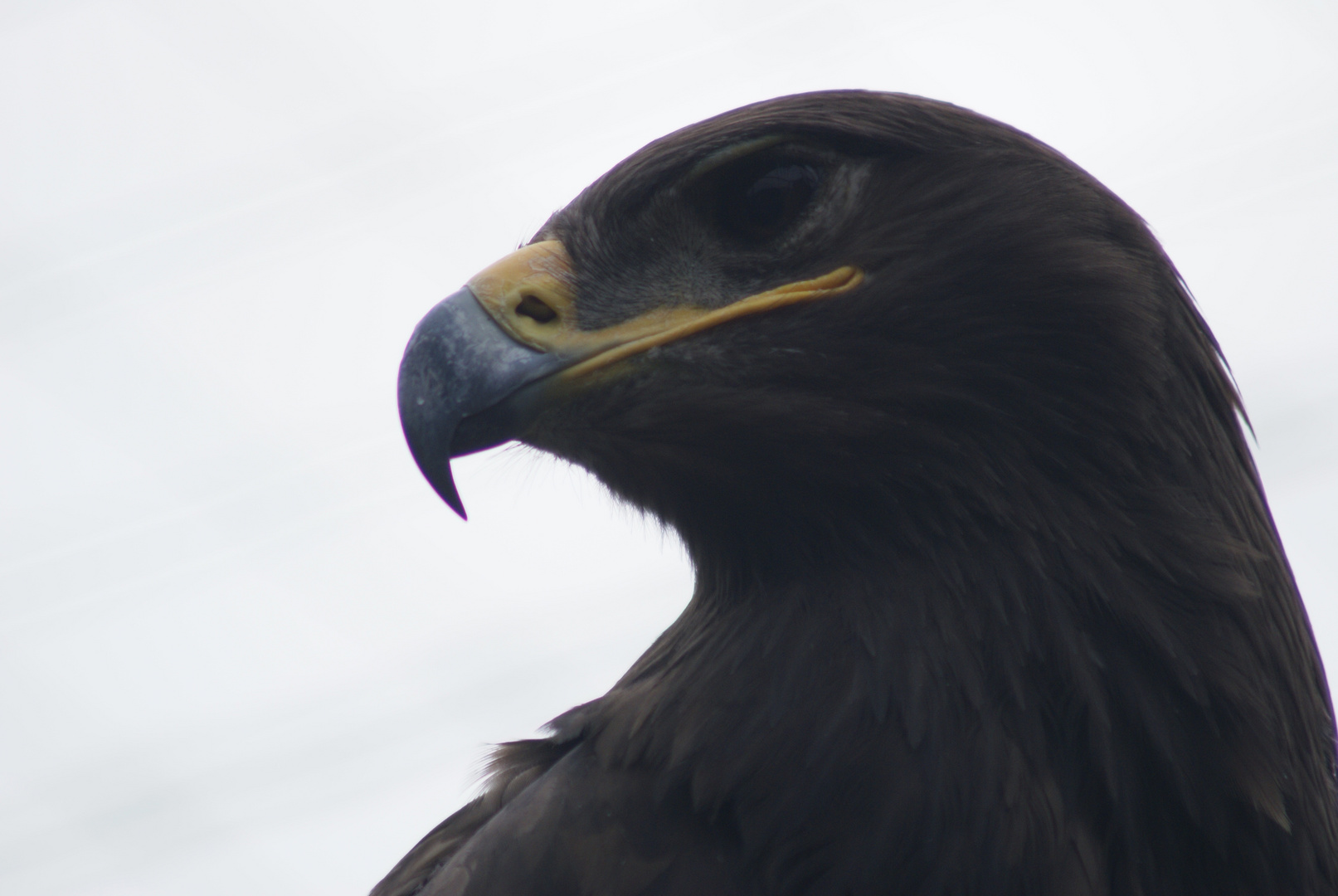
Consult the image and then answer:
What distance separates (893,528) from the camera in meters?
1.94

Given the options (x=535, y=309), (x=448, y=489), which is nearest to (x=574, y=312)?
(x=535, y=309)

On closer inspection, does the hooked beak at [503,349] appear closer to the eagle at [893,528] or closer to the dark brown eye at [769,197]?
the eagle at [893,528]

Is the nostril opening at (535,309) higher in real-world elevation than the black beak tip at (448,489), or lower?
higher

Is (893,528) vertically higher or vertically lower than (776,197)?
lower

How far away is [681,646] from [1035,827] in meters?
0.67

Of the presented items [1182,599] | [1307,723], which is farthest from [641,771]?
[1307,723]

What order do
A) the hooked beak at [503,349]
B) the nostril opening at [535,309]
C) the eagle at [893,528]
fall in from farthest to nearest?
the nostril opening at [535,309]
the hooked beak at [503,349]
the eagle at [893,528]

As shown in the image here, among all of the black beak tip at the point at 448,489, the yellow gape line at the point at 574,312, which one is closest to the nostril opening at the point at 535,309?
the yellow gape line at the point at 574,312

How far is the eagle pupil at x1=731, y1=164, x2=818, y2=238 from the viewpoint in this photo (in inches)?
80.3

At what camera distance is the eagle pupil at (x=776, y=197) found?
204 cm

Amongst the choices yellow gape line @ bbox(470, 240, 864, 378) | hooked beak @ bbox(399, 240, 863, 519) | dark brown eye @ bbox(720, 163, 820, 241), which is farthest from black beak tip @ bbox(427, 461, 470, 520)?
dark brown eye @ bbox(720, 163, 820, 241)

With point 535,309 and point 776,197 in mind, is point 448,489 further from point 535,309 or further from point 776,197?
point 776,197

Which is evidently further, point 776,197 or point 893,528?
point 776,197

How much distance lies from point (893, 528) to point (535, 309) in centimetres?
70
